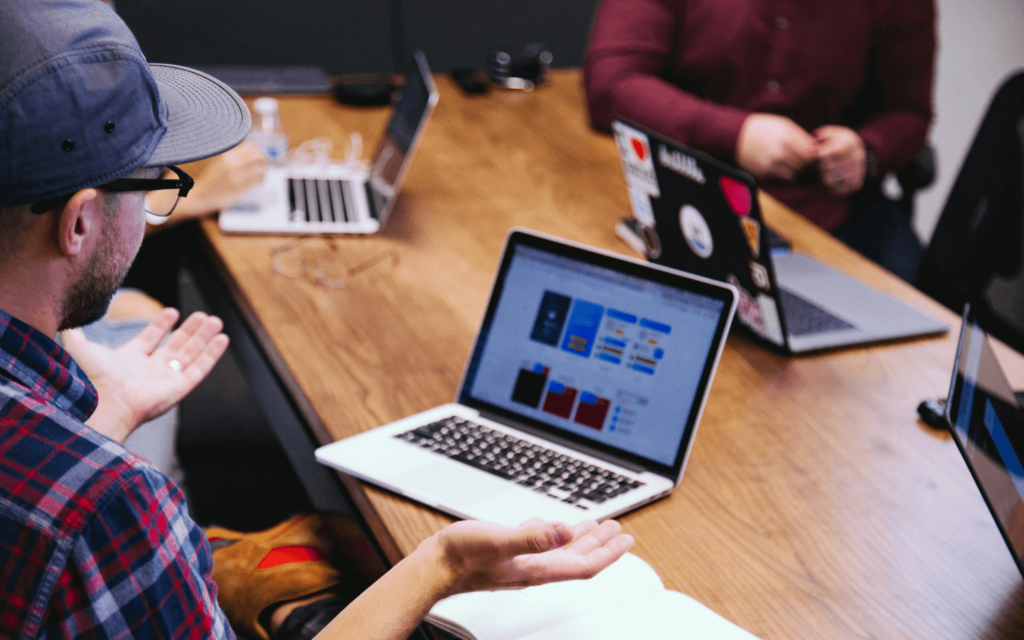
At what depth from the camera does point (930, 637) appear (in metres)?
0.81

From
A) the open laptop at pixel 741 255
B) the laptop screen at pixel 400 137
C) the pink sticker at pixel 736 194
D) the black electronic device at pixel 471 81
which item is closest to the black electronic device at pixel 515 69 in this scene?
the black electronic device at pixel 471 81

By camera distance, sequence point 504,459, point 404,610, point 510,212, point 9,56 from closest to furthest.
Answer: point 9,56 < point 404,610 < point 504,459 < point 510,212

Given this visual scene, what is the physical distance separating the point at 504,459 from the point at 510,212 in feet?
Answer: 2.54

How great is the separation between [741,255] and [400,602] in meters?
0.70

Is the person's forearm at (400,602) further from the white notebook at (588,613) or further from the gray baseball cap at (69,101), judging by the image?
the gray baseball cap at (69,101)

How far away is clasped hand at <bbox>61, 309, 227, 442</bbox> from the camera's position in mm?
1084

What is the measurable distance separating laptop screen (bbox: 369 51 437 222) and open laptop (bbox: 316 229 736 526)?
1.78 feet

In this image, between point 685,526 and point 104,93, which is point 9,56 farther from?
point 685,526

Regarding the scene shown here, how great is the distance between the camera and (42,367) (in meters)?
0.70

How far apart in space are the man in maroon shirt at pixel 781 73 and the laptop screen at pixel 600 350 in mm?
986

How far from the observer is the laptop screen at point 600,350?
3.22 feet

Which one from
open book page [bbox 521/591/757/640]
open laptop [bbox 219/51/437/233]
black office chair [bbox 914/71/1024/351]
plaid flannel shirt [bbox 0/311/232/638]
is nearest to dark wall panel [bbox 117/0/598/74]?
open laptop [bbox 219/51/437/233]

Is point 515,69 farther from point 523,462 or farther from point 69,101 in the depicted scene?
point 69,101

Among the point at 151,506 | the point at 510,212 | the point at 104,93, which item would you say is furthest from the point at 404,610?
the point at 510,212
